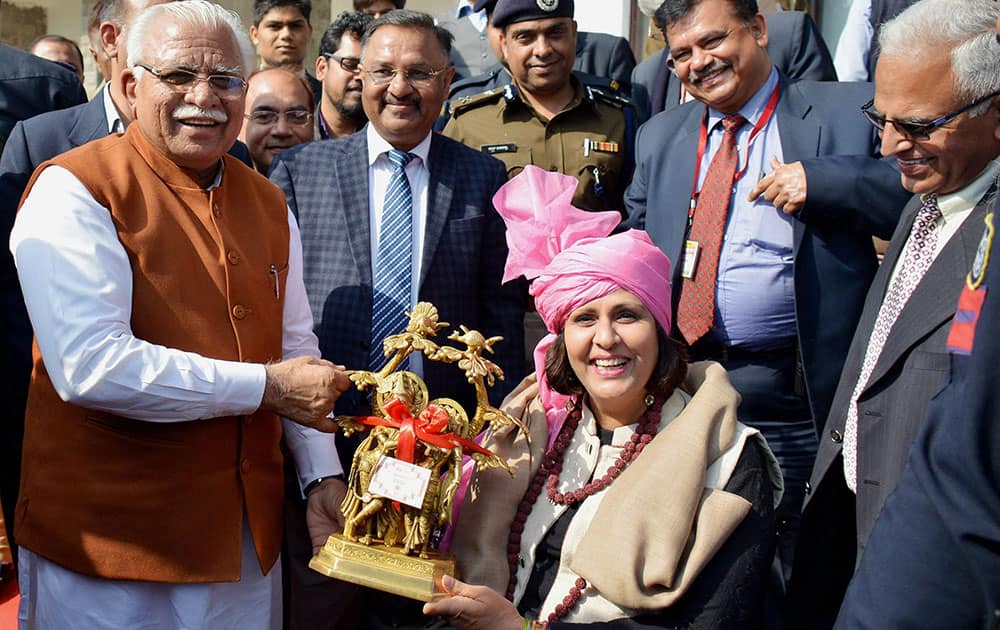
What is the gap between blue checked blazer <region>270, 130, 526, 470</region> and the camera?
151 inches

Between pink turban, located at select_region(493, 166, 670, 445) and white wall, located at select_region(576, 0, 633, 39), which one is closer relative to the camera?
pink turban, located at select_region(493, 166, 670, 445)

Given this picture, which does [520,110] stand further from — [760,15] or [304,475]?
[304,475]

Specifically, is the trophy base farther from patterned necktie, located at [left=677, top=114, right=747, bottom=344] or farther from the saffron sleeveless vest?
patterned necktie, located at [left=677, top=114, right=747, bottom=344]

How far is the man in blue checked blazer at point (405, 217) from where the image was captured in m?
3.85

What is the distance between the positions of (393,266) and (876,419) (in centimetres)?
171

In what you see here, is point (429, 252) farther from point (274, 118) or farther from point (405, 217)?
point (274, 118)

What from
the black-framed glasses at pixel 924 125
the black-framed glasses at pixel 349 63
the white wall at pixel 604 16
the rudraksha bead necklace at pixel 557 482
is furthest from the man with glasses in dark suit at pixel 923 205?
the white wall at pixel 604 16

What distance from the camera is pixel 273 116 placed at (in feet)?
16.1

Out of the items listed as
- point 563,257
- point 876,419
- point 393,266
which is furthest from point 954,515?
point 393,266

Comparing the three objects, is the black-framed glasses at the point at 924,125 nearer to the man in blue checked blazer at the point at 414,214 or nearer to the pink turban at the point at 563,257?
the pink turban at the point at 563,257

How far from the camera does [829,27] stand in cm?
860

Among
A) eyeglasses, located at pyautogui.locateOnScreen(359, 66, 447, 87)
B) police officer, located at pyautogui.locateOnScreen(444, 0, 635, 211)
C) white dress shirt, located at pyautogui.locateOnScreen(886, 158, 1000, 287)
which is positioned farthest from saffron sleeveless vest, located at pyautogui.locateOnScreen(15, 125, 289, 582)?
police officer, located at pyautogui.locateOnScreen(444, 0, 635, 211)

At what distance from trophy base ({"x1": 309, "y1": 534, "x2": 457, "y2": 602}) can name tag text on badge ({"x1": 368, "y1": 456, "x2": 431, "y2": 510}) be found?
145 mm

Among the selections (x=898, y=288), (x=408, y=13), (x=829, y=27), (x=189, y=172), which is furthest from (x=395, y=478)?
(x=829, y=27)
